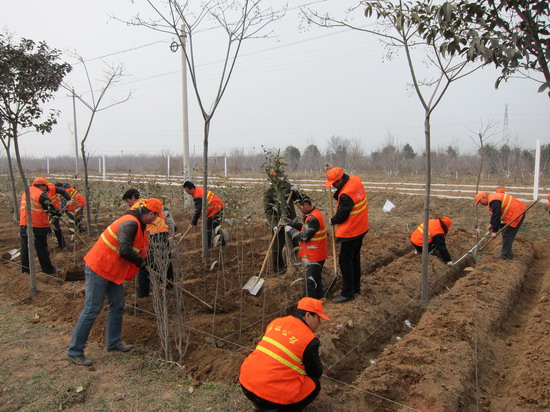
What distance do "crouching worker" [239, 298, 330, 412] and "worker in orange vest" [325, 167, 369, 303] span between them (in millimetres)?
2532

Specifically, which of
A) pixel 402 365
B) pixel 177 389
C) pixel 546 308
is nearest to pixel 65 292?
pixel 177 389

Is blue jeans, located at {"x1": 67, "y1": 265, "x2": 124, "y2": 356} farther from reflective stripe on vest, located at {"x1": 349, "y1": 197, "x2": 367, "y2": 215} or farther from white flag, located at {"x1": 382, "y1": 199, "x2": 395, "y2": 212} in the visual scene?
white flag, located at {"x1": 382, "y1": 199, "x2": 395, "y2": 212}

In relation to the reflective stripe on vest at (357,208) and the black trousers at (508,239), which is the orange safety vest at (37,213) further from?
the black trousers at (508,239)

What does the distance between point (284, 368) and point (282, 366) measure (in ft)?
0.06

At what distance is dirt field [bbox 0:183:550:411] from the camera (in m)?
3.46

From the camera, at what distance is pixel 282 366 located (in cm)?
285

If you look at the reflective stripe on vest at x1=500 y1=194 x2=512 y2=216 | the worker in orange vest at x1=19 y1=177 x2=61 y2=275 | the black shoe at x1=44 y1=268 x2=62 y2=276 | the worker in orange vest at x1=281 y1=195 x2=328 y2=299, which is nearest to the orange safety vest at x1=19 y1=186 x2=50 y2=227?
the worker in orange vest at x1=19 y1=177 x2=61 y2=275

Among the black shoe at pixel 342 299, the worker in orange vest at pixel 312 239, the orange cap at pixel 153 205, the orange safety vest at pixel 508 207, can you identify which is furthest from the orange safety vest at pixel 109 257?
the orange safety vest at pixel 508 207

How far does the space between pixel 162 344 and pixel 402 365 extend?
219 centimetres

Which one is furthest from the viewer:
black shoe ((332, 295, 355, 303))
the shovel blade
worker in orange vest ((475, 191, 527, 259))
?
worker in orange vest ((475, 191, 527, 259))

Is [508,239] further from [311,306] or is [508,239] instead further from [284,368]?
[284,368]

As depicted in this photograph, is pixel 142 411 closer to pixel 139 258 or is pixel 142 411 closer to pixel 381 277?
pixel 139 258

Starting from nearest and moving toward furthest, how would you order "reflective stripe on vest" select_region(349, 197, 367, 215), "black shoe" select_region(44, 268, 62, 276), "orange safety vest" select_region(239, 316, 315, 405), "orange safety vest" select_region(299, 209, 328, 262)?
"orange safety vest" select_region(239, 316, 315, 405), "orange safety vest" select_region(299, 209, 328, 262), "reflective stripe on vest" select_region(349, 197, 367, 215), "black shoe" select_region(44, 268, 62, 276)

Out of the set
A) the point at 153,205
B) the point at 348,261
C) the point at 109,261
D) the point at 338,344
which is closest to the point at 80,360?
the point at 109,261
